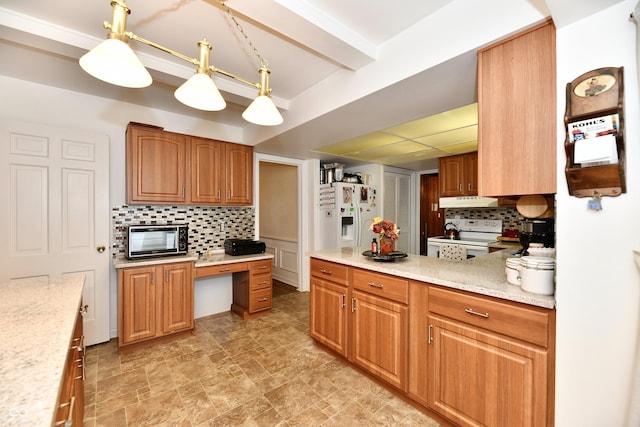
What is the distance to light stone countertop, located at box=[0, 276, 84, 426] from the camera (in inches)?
23.0

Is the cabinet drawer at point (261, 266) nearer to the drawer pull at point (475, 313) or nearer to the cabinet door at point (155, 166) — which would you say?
the cabinet door at point (155, 166)

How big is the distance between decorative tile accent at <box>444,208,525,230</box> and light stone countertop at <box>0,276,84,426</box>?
16.3ft

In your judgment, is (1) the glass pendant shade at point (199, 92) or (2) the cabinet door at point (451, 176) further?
(2) the cabinet door at point (451, 176)

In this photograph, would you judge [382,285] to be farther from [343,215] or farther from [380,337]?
[343,215]

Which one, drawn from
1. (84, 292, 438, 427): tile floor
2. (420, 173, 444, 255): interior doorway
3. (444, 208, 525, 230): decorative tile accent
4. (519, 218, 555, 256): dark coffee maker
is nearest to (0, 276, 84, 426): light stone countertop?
(84, 292, 438, 427): tile floor


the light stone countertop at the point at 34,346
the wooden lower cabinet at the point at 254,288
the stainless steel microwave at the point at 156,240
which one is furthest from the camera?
the wooden lower cabinet at the point at 254,288

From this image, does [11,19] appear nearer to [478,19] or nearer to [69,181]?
[69,181]

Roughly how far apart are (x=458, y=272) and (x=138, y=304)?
275 centimetres

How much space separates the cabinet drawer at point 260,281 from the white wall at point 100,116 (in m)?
0.62

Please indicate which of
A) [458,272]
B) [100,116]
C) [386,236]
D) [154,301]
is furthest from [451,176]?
[100,116]

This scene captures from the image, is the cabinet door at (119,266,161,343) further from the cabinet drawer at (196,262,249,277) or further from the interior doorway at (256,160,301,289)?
the interior doorway at (256,160,301,289)

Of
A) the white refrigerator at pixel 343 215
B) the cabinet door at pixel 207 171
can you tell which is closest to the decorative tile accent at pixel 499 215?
the white refrigerator at pixel 343 215

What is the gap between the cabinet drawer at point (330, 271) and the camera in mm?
2249

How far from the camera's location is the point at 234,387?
6.66 ft
